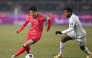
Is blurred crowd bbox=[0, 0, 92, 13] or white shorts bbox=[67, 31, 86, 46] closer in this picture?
white shorts bbox=[67, 31, 86, 46]

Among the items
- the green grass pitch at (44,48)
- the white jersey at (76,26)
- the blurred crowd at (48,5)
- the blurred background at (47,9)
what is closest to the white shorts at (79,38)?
the white jersey at (76,26)

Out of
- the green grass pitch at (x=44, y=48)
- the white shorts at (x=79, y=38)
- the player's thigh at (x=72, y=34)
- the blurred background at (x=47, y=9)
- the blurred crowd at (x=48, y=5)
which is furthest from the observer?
the blurred crowd at (x=48, y=5)

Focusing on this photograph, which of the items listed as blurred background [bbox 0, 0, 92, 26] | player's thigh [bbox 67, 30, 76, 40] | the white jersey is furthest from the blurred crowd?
the white jersey

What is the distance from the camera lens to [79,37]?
457 inches

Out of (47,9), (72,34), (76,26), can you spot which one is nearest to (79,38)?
(72,34)

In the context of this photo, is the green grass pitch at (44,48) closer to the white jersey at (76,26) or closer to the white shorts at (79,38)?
the white shorts at (79,38)

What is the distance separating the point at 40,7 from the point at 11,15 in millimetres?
4399

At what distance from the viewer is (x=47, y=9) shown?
43.0 metres

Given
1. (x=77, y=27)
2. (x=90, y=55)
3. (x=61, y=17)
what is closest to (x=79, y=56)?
(x=90, y=55)

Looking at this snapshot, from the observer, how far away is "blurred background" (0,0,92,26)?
3887 centimetres

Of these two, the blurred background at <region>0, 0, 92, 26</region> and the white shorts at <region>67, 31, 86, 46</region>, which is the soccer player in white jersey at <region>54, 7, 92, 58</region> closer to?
the white shorts at <region>67, 31, 86, 46</region>

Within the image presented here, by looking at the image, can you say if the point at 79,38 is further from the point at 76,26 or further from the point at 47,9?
the point at 47,9

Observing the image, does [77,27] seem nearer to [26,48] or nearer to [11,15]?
[26,48]

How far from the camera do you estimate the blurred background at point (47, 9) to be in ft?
128
